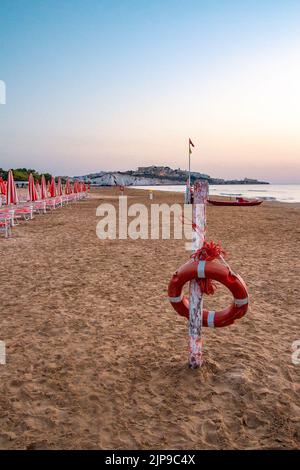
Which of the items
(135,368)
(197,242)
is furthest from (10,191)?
(197,242)

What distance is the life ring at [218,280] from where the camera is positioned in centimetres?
340

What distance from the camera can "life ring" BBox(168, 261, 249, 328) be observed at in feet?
11.1

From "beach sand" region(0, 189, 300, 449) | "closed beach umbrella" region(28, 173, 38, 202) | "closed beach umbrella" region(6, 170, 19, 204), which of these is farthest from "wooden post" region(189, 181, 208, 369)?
"closed beach umbrella" region(28, 173, 38, 202)

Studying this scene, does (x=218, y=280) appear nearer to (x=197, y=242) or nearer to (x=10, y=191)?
(x=197, y=242)

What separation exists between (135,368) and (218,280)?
1282mm

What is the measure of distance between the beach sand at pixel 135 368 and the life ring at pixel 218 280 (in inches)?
21.6

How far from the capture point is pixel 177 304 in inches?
148

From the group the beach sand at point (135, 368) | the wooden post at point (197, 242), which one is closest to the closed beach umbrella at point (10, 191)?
the beach sand at point (135, 368)

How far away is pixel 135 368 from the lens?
12.4 feet

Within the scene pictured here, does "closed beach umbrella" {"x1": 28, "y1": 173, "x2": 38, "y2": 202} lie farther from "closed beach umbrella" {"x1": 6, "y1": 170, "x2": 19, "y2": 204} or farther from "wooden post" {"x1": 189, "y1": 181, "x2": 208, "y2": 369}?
"wooden post" {"x1": 189, "y1": 181, "x2": 208, "y2": 369}
